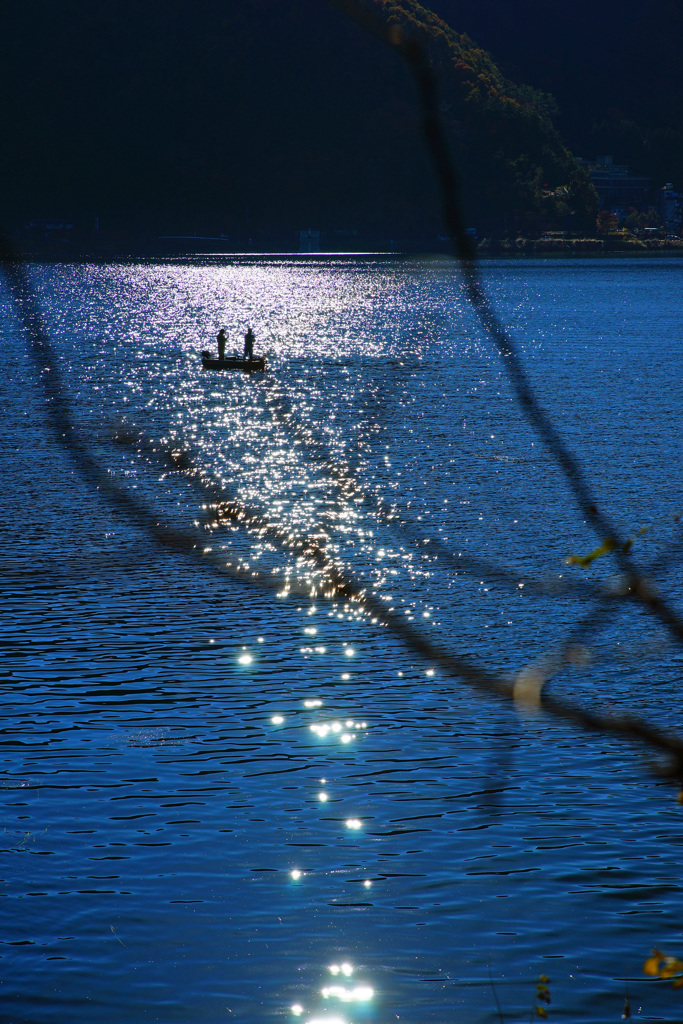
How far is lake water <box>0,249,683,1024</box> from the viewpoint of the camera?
17625 millimetres

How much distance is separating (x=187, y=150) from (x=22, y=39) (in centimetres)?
4853

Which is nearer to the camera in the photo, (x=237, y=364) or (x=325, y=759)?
(x=325, y=759)

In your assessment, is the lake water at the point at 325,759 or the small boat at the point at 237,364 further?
the small boat at the point at 237,364

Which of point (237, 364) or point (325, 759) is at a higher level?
point (325, 759)

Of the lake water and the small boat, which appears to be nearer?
the lake water

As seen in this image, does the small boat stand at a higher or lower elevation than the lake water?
lower

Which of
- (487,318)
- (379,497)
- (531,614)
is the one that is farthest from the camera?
(379,497)

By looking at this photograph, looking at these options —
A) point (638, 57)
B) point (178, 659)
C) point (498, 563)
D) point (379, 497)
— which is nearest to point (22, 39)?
point (638, 57)

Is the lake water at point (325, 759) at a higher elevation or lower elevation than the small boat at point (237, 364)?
higher

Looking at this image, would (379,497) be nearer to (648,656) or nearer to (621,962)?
(648,656)

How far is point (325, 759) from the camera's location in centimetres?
2462

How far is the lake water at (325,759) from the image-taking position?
17625 millimetres

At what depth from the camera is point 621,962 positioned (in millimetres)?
17609

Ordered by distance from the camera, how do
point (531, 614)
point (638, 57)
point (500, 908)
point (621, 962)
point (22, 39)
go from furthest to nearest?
point (531, 614)
point (500, 908)
point (621, 962)
point (638, 57)
point (22, 39)
